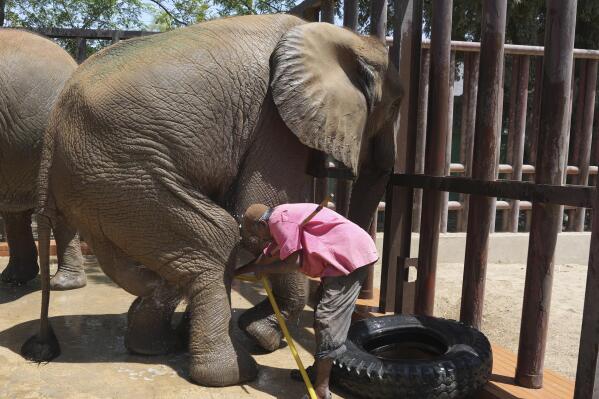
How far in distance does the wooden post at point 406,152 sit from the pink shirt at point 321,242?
1522 millimetres

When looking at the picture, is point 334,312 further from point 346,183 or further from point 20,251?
point 20,251

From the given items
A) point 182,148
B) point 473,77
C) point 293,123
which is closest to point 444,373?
point 293,123

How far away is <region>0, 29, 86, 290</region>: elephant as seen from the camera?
5.32 m

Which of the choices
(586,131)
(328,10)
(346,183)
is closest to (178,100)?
(346,183)

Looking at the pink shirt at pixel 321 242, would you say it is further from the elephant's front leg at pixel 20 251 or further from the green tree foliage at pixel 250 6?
the green tree foliage at pixel 250 6

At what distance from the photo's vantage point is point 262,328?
4305 millimetres

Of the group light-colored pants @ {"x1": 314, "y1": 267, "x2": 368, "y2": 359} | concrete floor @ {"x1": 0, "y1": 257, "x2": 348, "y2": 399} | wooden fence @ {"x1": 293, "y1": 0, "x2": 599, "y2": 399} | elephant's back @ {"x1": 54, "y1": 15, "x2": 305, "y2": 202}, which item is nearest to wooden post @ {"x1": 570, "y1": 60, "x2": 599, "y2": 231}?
wooden fence @ {"x1": 293, "y1": 0, "x2": 599, "y2": 399}

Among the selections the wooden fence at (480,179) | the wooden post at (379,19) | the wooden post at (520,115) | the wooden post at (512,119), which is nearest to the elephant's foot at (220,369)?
the wooden fence at (480,179)

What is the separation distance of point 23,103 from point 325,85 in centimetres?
292

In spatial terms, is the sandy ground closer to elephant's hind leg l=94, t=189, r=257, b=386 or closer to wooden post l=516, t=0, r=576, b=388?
elephant's hind leg l=94, t=189, r=257, b=386

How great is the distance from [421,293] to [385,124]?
4.40 feet

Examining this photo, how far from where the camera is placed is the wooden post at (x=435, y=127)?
4.47 meters

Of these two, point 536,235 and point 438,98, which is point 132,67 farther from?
point 536,235

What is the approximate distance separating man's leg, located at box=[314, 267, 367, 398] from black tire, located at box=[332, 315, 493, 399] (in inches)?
7.2
